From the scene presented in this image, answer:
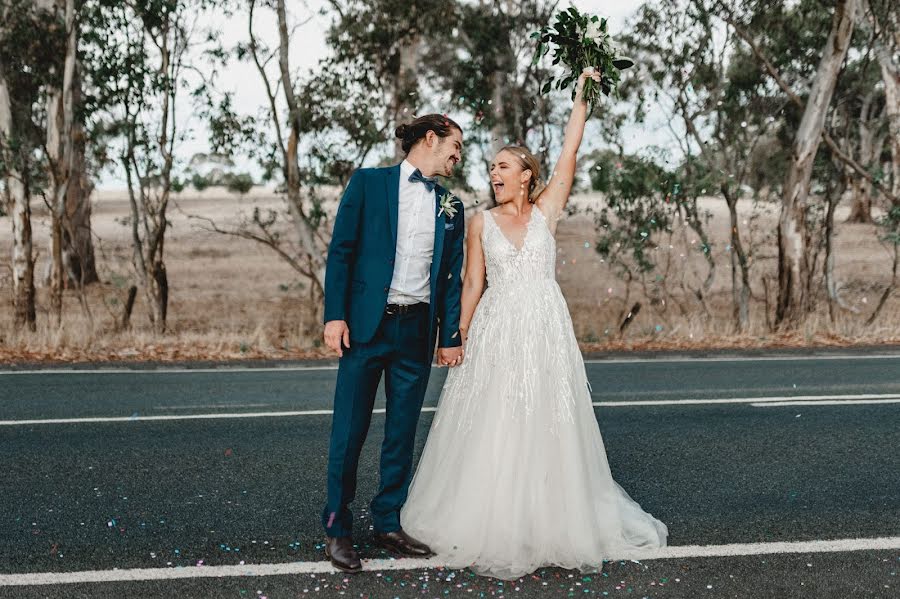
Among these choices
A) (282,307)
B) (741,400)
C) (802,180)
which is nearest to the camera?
(741,400)

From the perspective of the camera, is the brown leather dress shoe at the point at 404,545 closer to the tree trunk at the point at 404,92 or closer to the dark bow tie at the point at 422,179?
the dark bow tie at the point at 422,179

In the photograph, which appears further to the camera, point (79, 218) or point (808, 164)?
point (79, 218)

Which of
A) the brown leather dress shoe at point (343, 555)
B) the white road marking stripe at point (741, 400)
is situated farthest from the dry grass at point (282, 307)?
the brown leather dress shoe at point (343, 555)

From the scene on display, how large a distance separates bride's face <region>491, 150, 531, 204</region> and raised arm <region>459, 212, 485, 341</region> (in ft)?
0.59

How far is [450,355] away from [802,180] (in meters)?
12.8

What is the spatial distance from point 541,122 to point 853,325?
7346 mm

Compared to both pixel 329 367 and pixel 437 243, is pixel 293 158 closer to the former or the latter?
pixel 329 367

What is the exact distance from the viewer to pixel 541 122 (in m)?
19.0

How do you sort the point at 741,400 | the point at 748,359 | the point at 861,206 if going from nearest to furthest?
the point at 741,400 < the point at 748,359 < the point at 861,206

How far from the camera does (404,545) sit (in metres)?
4.48

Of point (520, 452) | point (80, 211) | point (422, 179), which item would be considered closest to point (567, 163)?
point (422, 179)

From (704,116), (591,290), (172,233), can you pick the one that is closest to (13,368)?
(704,116)

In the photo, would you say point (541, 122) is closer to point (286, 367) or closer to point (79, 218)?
point (286, 367)

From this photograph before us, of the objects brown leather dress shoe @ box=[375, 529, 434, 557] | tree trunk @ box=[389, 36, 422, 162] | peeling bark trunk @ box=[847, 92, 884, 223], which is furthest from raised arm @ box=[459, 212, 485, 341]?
peeling bark trunk @ box=[847, 92, 884, 223]
